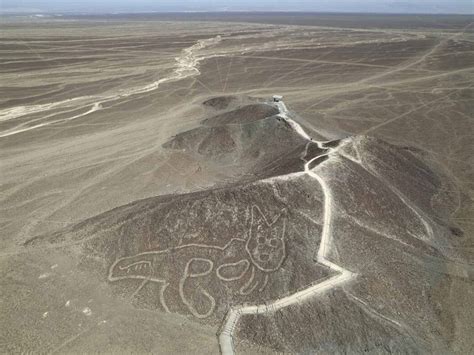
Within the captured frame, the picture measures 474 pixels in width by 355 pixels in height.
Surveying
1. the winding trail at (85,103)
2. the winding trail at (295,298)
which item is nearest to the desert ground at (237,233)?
the winding trail at (295,298)

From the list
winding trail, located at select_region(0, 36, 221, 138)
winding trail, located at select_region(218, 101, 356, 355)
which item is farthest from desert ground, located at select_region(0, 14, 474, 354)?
winding trail, located at select_region(0, 36, 221, 138)

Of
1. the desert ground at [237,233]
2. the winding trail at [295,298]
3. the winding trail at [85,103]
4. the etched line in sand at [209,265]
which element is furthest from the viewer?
the winding trail at [85,103]

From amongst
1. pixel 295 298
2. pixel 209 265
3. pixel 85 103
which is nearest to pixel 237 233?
pixel 209 265

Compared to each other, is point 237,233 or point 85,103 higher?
point 237,233

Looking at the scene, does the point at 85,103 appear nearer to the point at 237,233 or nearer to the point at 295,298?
the point at 237,233

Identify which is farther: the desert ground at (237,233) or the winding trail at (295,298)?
the desert ground at (237,233)

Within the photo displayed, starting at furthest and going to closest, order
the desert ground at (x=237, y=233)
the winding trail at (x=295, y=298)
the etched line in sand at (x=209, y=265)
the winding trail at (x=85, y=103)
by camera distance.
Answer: the winding trail at (x=85, y=103)
the etched line in sand at (x=209, y=265)
the desert ground at (x=237, y=233)
the winding trail at (x=295, y=298)

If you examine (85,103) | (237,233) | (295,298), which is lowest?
(85,103)

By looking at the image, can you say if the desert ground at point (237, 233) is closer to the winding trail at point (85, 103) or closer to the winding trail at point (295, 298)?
the winding trail at point (295, 298)

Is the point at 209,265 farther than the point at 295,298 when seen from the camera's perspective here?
Yes

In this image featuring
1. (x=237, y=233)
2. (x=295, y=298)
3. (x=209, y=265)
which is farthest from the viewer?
(x=237, y=233)

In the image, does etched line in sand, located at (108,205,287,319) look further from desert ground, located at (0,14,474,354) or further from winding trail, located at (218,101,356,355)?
winding trail, located at (218,101,356,355)

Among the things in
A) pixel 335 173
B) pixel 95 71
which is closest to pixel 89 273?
pixel 335 173
